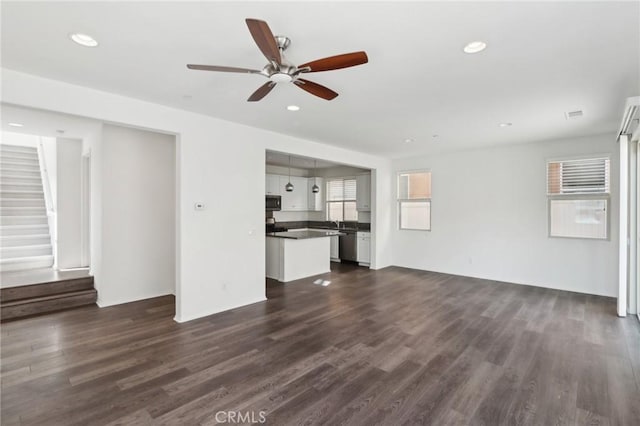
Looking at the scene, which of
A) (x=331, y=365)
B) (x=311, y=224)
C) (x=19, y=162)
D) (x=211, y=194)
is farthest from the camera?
(x=311, y=224)

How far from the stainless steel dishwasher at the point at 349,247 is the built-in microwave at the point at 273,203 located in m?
1.89

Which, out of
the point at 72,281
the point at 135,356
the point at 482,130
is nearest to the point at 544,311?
the point at 482,130

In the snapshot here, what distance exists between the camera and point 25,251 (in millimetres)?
5855

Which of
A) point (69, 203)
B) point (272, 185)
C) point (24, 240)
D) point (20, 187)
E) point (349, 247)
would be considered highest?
point (272, 185)

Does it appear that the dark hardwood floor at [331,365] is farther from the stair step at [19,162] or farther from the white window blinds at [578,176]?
the stair step at [19,162]

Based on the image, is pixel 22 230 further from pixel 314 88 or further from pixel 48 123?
pixel 314 88

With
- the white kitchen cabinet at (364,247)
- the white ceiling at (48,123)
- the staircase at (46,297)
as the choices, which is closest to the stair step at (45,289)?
the staircase at (46,297)

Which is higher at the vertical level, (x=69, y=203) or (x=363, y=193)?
(x=363, y=193)

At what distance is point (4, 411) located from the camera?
7.11ft

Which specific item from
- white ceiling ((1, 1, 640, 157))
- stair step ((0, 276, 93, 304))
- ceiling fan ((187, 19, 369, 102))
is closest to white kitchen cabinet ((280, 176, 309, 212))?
white ceiling ((1, 1, 640, 157))

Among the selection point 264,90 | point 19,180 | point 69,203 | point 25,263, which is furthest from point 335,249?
point 19,180

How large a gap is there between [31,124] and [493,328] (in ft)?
23.4

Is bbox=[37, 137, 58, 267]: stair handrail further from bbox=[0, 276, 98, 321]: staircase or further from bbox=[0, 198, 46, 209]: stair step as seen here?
bbox=[0, 276, 98, 321]: staircase

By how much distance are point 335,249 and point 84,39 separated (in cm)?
700
